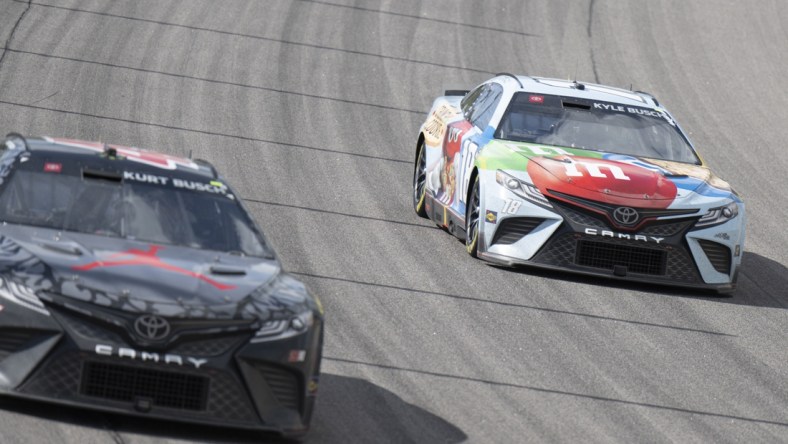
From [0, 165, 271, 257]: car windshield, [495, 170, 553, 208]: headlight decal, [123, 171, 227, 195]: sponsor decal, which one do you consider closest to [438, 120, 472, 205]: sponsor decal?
[495, 170, 553, 208]: headlight decal

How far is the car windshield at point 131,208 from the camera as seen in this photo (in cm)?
807

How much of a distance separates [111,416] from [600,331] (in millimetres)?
4532

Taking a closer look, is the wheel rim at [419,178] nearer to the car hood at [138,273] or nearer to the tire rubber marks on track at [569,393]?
the tire rubber marks on track at [569,393]

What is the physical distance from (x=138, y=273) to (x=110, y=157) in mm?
1476

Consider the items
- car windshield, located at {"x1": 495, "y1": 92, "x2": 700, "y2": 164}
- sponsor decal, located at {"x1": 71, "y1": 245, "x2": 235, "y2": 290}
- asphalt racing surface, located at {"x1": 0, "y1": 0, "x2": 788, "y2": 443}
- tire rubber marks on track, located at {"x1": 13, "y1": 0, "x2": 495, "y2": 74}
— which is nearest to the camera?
sponsor decal, located at {"x1": 71, "y1": 245, "x2": 235, "y2": 290}

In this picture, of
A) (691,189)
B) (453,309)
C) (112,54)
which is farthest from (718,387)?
(112,54)

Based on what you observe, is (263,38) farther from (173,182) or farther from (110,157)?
(173,182)

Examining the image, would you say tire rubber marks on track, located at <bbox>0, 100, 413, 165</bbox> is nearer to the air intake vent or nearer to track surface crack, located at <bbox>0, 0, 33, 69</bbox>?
track surface crack, located at <bbox>0, 0, 33, 69</bbox>

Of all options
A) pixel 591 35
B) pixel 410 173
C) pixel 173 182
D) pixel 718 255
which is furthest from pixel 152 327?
pixel 591 35

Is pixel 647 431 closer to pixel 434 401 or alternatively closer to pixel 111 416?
pixel 434 401

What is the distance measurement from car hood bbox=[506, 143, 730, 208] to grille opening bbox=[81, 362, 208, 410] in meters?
5.71

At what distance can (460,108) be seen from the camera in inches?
591

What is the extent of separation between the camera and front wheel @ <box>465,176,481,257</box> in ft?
41.9

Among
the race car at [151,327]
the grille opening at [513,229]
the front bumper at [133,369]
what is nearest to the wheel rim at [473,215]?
the grille opening at [513,229]
